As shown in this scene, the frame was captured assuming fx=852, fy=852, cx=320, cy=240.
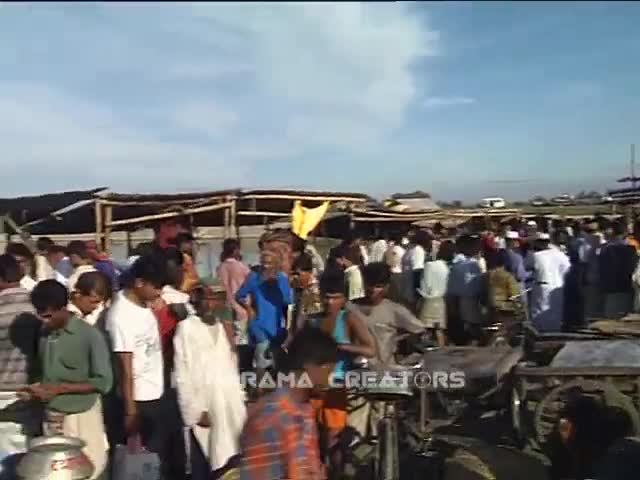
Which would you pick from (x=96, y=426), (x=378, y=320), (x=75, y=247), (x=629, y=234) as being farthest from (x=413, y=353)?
(x=629, y=234)

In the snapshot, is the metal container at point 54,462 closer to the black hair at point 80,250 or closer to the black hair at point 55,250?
the black hair at point 80,250

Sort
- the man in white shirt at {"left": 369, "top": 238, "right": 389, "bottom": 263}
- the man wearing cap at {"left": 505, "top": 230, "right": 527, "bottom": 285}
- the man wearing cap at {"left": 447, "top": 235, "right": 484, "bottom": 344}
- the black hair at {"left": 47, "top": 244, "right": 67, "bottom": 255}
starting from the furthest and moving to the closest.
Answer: the man in white shirt at {"left": 369, "top": 238, "right": 389, "bottom": 263}
the man wearing cap at {"left": 505, "top": 230, "right": 527, "bottom": 285}
the man wearing cap at {"left": 447, "top": 235, "right": 484, "bottom": 344}
the black hair at {"left": 47, "top": 244, "right": 67, "bottom": 255}

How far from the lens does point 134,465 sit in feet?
14.7

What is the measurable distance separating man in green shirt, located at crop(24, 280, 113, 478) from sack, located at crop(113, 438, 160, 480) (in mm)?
125

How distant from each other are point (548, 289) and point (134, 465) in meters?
6.63

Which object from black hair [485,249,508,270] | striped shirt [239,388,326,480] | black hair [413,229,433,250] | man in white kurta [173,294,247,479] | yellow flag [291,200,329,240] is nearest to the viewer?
striped shirt [239,388,326,480]

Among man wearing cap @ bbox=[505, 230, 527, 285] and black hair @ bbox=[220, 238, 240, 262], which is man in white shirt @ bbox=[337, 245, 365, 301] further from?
man wearing cap @ bbox=[505, 230, 527, 285]

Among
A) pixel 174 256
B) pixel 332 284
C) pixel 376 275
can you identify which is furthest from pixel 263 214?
pixel 332 284

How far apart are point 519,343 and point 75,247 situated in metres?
3.78

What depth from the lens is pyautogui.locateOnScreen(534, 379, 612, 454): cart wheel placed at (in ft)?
16.9

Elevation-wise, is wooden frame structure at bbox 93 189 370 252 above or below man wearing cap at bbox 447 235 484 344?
above

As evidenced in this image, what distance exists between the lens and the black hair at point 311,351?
323 centimetres

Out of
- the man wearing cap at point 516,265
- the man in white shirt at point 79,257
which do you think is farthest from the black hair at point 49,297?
the man wearing cap at point 516,265

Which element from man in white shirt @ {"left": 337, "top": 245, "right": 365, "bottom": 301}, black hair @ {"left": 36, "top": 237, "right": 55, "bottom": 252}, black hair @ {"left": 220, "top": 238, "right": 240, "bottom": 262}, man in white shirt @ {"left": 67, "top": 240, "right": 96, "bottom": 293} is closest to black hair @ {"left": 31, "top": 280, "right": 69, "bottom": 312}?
man in white shirt @ {"left": 67, "top": 240, "right": 96, "bottom": 293}
